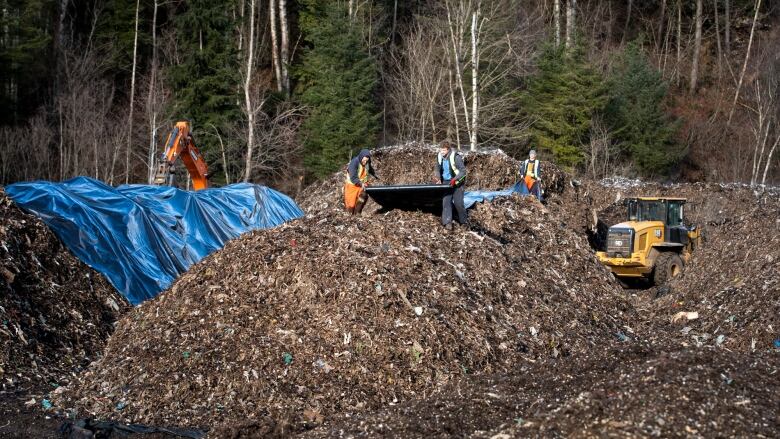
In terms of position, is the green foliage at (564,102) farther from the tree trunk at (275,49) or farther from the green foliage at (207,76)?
the green foliage at (207,76)

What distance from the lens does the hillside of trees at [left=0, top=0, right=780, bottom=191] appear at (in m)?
34.1

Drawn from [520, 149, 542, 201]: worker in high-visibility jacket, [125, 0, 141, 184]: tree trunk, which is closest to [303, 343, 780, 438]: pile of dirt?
[520, 149, 542, 201]: worker in high-visibility jacket

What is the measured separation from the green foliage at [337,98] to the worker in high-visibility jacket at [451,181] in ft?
66.1

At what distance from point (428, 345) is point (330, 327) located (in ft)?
3.74

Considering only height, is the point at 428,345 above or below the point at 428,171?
below

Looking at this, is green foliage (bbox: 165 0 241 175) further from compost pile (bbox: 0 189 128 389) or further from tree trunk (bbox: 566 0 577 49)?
compost pile (bbox: 0 189 128 389)

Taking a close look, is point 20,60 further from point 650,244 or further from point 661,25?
point 661,25

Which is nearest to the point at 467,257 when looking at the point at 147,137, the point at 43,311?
the point at 43,311

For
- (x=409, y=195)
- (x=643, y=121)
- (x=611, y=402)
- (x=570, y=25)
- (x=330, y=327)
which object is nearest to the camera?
(x=611, y=402)

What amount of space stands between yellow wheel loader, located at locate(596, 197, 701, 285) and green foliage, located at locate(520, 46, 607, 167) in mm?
16047

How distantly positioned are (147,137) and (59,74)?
16.2ft

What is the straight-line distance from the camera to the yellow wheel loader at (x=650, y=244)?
19.6 metres

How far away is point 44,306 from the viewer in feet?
42.7

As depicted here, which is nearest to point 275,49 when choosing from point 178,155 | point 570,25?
point 570,25
